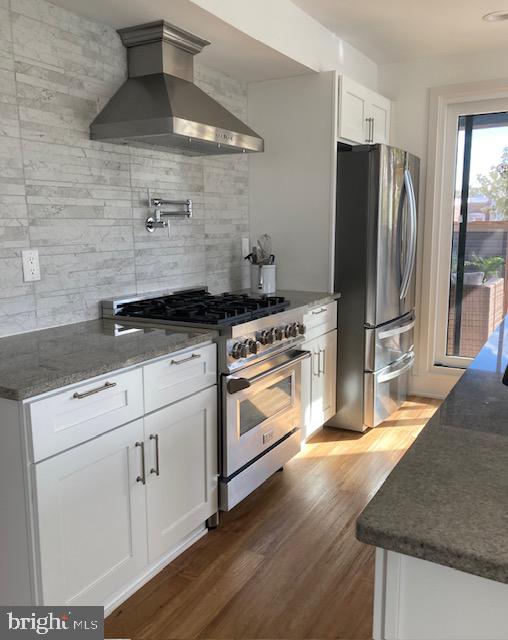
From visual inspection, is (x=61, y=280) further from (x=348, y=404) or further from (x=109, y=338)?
(x=348, y=404)

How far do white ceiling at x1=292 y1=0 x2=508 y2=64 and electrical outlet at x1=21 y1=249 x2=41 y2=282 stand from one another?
1.97 m

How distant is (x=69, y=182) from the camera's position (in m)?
2.51

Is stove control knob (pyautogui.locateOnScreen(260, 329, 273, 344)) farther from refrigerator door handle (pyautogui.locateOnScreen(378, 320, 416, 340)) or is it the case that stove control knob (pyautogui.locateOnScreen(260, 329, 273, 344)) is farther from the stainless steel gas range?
refrigerator door handle (pyautogui.locateOnScreen(378, 320, 416, 340))

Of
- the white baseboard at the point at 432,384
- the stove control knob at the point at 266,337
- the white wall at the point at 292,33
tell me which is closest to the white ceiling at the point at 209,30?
the white wall at the point at 292,33

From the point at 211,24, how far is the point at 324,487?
2.33 metres

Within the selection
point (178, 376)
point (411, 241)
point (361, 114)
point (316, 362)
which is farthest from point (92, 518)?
point (361, 114)

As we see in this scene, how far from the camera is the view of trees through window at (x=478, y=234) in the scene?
4.13 meters

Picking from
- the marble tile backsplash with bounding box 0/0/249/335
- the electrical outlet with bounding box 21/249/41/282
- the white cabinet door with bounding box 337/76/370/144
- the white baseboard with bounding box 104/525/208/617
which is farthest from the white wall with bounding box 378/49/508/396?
the electrical outlet with bounding box 21/249/41/282

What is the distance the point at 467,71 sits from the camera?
158 inches

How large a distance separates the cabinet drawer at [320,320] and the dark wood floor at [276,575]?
31.6 inches

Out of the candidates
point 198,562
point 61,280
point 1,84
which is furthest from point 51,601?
point 1,84

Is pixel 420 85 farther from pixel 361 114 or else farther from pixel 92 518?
pixel 92 518

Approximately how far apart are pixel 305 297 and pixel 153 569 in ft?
5.74

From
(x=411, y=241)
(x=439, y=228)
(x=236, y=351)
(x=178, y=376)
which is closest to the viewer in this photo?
(x=178, y=376)
